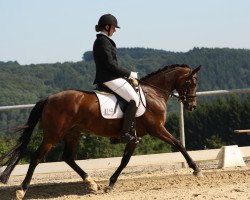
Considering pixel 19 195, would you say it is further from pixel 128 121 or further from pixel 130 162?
pixel 130 162

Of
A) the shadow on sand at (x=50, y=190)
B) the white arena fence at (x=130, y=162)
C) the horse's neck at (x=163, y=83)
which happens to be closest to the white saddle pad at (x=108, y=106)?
the horse's neck at (x=163, y=83)

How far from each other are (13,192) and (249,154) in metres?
5.47

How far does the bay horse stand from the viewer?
873 centimetres

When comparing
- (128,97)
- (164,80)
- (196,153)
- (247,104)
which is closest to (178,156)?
(196,153)

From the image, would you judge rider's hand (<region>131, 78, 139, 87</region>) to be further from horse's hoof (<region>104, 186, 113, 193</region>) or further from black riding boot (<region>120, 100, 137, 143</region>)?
horse's hoof (<region>104, 186, 113, 193</region>)

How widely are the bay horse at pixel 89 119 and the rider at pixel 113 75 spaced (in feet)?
0.68

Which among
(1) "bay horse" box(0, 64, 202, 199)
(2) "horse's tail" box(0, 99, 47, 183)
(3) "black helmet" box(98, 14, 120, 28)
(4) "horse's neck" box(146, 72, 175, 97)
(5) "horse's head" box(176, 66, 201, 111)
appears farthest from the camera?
(5) "horse's head" box(176, 66, 201, 111)

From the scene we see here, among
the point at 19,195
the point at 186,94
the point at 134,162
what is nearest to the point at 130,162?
the point at 134,162

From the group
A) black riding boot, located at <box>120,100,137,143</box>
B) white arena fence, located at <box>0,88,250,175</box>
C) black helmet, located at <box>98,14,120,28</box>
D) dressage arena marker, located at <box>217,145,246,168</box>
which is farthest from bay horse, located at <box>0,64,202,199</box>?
dressage arena marker, located at <box>217,145,246,168</box>

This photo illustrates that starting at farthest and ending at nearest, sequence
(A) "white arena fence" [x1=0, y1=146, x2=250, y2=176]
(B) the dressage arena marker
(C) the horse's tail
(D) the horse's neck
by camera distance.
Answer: (A) "white arena fence" [x1=0, y1=146, x2=250, y2=176]
(B) the dressage arena marker
(D) the horse's neck
(C) the horse's tail

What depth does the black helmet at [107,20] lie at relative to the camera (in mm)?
9281

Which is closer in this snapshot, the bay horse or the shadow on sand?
the bay horse

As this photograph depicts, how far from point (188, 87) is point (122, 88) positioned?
4.99 feet

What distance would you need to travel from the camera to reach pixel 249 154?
12680 millimetres
